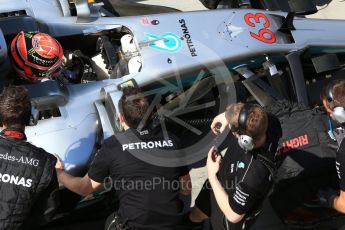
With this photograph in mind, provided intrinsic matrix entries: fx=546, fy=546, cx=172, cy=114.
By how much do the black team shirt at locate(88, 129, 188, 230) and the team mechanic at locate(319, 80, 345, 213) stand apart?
3.22 feet

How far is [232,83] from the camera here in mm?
4688

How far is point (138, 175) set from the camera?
3104mm

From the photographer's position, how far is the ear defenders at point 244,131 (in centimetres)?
302

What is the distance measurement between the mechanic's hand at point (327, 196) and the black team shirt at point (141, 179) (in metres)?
1.06

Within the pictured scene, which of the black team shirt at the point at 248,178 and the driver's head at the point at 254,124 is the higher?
the driver's head at the point at 254,124

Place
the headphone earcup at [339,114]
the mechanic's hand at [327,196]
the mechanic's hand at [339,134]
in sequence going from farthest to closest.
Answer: the mechanic's hand at [327,196] < the mechanic's hand at [339,134] < the headphone earcup at [339,114]

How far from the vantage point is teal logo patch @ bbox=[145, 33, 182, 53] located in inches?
179

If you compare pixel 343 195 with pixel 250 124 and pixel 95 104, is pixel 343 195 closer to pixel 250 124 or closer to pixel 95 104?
pixel 250 124

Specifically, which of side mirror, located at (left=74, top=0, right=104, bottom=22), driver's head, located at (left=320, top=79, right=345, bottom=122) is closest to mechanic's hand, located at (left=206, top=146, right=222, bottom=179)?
driver's head, located at (left=320, top=79, right=345, bottom=122)

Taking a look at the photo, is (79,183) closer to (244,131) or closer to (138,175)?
(138,175)

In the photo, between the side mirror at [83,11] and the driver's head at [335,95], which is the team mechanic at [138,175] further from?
the side mirror at [83,11]

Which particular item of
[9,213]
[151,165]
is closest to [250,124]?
[151,165]

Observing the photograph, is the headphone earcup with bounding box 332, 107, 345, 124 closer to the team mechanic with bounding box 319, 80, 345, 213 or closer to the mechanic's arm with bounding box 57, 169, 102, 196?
the team mechanic with bounding box 319, 80, 345, 213

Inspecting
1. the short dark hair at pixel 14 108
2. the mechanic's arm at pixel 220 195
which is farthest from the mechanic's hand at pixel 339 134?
the short dark hair at pixel 14 108
